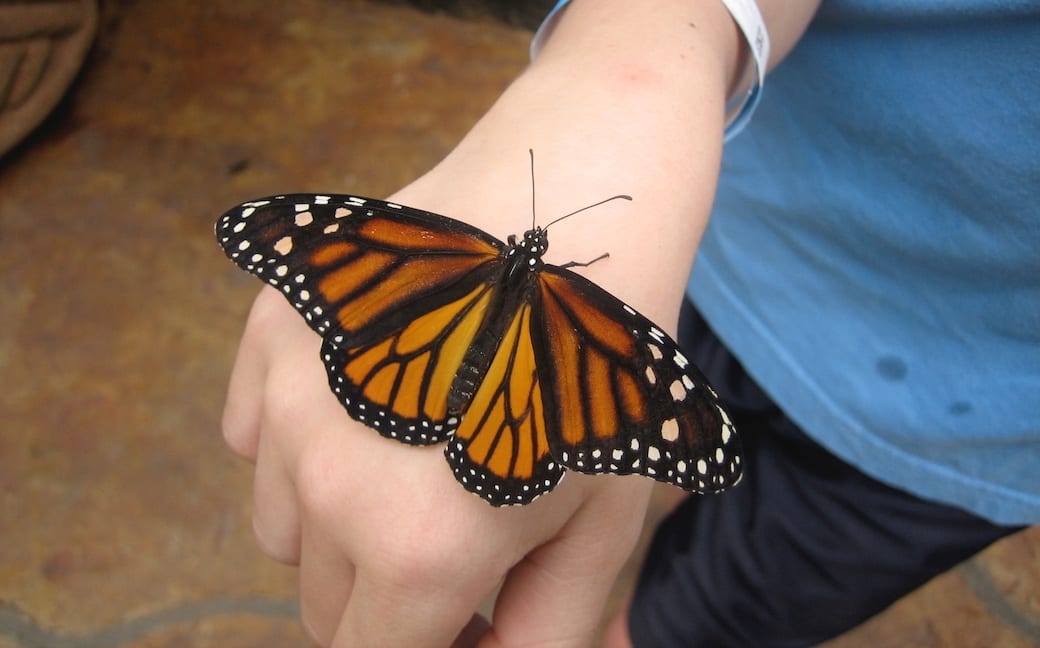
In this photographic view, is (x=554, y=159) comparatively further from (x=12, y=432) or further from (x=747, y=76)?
(x=12, y=432)

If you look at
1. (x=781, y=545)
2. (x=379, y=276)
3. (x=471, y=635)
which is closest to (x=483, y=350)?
(x=379, y=276)

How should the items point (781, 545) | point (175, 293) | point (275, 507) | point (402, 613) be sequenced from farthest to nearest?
point (175, 293)
point (781, 545)
point (275, 507)
point (402, 613)

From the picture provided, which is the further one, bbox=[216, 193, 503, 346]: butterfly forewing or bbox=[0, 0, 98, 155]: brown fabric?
bbox=[0, 0, 98, 155]: brown fabric

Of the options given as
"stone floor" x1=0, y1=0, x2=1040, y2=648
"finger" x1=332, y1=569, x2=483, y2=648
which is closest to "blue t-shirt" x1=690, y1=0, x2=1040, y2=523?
"finger" x1=332, y1=569, x2=483, y2=648

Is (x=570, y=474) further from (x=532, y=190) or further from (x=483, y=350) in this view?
(x=532, y=190)

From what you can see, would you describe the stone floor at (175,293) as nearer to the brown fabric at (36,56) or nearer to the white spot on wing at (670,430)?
the brown fabric at (36,56)

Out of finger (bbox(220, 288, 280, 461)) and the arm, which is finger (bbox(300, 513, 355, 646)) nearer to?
the arm

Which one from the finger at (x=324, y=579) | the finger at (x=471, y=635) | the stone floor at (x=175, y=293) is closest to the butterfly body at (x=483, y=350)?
the finger at (x=324, y=579)
